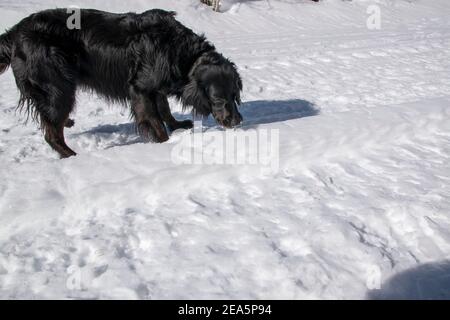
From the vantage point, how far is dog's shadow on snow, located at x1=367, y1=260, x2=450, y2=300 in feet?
5.01

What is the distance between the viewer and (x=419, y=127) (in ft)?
10.0

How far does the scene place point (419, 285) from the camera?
159 cm

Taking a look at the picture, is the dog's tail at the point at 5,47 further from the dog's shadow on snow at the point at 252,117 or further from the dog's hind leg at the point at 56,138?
the dog's shadow on snow at the point at 252,117

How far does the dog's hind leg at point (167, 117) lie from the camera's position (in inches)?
126

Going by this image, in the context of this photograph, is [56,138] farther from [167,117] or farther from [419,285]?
[419,285]

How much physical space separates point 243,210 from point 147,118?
1.37 m

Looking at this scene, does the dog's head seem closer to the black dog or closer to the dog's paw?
the black dog

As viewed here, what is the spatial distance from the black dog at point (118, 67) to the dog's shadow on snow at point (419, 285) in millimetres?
1846

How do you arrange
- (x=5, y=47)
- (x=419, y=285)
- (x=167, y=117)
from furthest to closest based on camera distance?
1. (x=167, y=117)
2. (x=5, y=47)
3. (x=419, y=285)

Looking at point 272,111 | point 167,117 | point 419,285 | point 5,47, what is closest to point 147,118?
point 167,117

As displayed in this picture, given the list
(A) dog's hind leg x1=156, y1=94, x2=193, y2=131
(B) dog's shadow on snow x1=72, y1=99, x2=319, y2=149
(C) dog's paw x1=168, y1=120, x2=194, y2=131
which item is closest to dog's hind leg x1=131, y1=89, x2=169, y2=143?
(A) dog's hind leg x1=156, y1=94, x2=193, y2=131

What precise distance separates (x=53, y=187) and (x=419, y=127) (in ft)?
9.59
